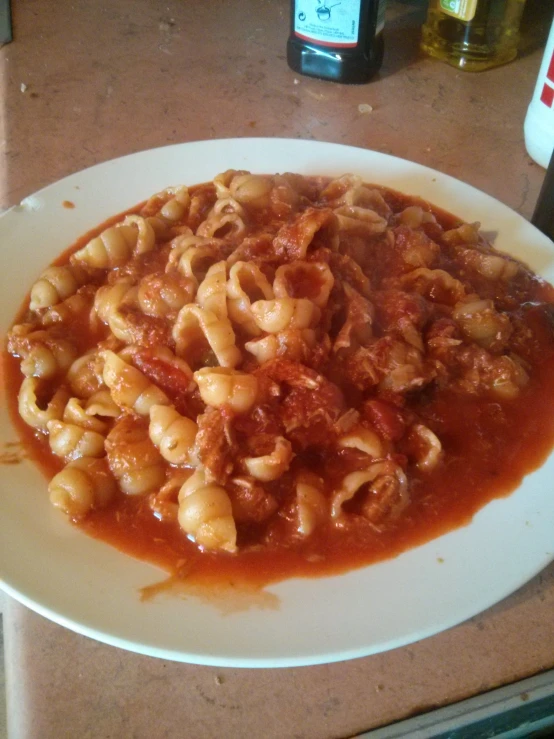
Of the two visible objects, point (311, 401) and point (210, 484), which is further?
point (311, 401)

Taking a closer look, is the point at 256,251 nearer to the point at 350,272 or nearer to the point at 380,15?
the point at 350,272

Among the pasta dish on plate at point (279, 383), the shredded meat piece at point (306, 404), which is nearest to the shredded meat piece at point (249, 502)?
the pasta dish on plate at point (279, 383)

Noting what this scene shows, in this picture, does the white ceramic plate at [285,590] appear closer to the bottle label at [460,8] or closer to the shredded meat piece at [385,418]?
the shredded meat piece at [385,418]

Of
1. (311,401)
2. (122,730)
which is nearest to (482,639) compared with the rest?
(311,401)

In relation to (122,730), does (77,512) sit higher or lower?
higher

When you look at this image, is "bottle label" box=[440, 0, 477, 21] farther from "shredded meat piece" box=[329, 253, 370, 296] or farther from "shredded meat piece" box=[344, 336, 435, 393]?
"shredded meat piece" box=[344, 336, 435, 393]

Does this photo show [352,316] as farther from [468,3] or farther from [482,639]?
[468,3]

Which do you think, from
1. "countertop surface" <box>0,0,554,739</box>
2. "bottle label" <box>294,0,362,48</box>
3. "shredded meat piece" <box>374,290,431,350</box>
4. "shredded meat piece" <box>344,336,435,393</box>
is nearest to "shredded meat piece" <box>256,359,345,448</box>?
"shredded meat piece" <box>344,336,435,393</box>
